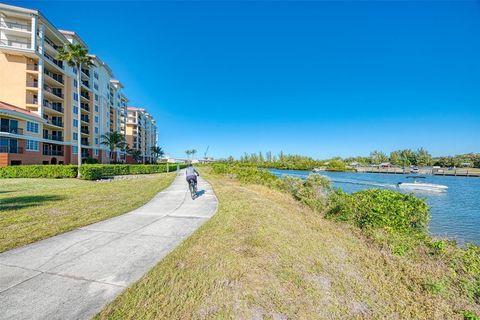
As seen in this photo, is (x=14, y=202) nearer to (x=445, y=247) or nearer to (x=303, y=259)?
(x=303, y=259)

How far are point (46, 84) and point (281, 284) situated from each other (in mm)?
46641

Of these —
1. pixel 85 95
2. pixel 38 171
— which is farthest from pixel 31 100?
pixel 38 171

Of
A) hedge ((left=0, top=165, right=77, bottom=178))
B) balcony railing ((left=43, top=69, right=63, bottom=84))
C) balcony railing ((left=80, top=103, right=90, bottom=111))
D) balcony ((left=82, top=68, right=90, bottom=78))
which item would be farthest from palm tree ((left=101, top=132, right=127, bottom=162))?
hedge ((left=0, top=165, right=77, bottom=178))

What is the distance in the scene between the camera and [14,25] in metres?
30.2

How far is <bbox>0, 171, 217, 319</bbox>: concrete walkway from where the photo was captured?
2.89m

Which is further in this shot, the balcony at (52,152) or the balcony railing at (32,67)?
the balcony at (52,152)

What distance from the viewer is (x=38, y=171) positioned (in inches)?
876

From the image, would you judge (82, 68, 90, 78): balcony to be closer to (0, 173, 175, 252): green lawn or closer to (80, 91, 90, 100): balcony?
(80, 91, 90, 100): balcony

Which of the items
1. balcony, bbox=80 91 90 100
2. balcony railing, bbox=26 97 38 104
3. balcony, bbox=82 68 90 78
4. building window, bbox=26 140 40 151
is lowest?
building window, bbox=26 140 40 151

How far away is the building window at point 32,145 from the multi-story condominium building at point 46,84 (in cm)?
96

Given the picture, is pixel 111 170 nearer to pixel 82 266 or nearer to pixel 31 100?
pixel 31 100

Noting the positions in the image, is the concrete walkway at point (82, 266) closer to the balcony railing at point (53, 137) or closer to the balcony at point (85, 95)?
the balcony railing at point (53, 137)

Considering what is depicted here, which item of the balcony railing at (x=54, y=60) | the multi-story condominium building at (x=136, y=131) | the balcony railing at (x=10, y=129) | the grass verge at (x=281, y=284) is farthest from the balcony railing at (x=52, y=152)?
the grass verge at (x=281, y=284)

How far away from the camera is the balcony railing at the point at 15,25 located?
29645mm
